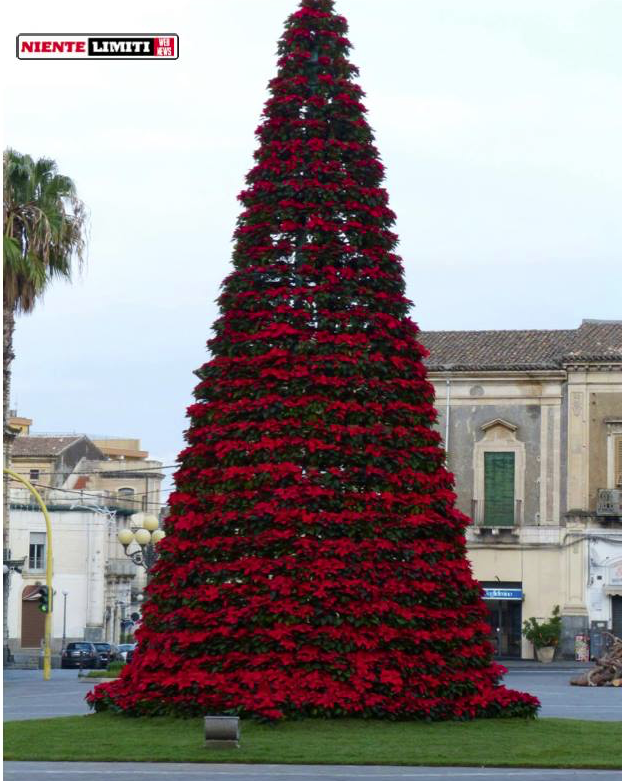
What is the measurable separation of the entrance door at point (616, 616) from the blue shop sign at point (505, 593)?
124 inches

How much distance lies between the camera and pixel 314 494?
21.4m

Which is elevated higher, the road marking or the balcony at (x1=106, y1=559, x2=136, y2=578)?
the road marking

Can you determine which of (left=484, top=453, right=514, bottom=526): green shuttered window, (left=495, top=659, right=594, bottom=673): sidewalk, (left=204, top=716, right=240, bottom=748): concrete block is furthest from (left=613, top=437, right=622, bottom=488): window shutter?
(left=204, top=716, right=240, bottom=748): concrete block

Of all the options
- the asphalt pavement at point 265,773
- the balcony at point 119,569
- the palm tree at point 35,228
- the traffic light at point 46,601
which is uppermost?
the palm tree at point 35,228

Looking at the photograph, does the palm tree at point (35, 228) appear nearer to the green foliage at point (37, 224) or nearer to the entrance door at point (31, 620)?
the green foliage at point (37, 224)

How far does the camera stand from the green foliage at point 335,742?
17.6m

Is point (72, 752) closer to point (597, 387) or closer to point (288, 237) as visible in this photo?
point (288, 237)

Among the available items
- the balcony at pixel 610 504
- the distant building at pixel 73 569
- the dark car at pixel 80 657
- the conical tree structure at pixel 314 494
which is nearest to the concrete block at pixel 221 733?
the conical tree structure at pixel 314 494

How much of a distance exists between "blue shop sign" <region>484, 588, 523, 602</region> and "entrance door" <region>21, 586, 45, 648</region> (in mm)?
27163

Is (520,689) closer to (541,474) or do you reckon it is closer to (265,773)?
(541,474)

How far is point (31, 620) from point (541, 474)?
29934 mm

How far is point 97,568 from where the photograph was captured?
80125 mm

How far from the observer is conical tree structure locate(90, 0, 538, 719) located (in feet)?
69.3

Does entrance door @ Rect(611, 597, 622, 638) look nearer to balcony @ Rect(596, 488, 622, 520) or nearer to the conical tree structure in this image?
balcony @ Rect(596, 488, 622, 520)
